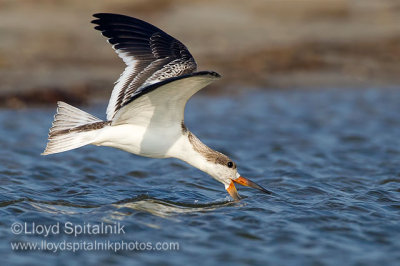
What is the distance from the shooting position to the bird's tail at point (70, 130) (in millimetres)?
6480

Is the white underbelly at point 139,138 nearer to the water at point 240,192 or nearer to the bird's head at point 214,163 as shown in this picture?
the bird's head at point 214,163

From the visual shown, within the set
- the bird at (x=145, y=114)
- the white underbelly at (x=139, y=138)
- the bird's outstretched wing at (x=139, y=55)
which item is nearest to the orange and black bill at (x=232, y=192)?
the bird at (x=145, y=114)

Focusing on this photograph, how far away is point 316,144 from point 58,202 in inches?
178

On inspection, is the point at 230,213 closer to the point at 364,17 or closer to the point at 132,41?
the point at 132,41

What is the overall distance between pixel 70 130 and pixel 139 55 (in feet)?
4.17

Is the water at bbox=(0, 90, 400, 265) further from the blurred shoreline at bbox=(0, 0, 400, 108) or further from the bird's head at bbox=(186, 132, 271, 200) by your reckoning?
the blurred shoreline at bbox=(0, 0, 400, 108)

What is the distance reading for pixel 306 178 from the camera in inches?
326

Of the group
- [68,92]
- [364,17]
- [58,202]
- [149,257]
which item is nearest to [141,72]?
[58,202]

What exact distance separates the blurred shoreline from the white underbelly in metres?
5.03

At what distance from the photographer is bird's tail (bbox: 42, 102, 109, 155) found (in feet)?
21.3

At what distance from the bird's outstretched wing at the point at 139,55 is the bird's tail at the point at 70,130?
1.12 feet

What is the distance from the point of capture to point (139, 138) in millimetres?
6645

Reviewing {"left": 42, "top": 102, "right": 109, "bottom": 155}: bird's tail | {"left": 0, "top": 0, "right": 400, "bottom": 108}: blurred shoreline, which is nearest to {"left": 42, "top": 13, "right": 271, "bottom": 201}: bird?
{"left": 42, "top": 102, "right": 109, "bottom": 155}: bird's tail

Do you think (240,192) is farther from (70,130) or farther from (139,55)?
(70,130)
